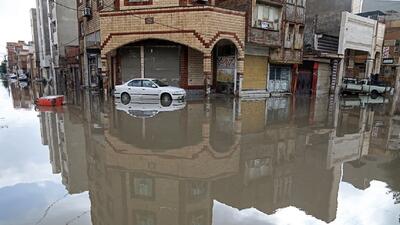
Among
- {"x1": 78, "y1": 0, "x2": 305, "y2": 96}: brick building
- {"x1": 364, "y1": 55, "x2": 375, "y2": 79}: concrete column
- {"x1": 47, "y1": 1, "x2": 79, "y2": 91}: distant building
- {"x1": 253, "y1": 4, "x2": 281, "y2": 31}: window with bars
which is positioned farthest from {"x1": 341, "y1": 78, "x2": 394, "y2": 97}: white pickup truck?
{"x1": 47, "y1": 1, "x2": 79, "y2": 91}: distant building

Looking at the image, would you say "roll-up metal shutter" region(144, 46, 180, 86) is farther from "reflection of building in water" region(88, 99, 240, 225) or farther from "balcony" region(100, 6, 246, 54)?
"reflection of building in water" region(88, 99, 240, 225)

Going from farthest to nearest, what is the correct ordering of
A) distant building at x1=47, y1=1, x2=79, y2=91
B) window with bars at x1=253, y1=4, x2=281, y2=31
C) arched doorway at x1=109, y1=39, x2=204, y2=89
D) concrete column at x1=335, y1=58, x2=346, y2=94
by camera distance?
1. distant building at x1=47, y1=1, x2=79, y2=91
2. concrete column at x1=335, y1=58, x2=346, y2=94
3. window with bars at x1=253, y1=4, x2=281, y2=31
4. arched doorway at x1=109, y1=39, x2=204, y2=89

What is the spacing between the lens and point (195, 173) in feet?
18.5

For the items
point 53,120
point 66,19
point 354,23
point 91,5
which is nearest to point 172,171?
point 53,120

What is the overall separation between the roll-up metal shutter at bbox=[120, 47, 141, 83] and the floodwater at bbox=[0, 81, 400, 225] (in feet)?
38.4

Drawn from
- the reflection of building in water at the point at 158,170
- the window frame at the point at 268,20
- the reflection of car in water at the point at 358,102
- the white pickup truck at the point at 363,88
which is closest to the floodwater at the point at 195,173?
the reflection of building in water at the point at 158,170

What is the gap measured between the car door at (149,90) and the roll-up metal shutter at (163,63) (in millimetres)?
4085

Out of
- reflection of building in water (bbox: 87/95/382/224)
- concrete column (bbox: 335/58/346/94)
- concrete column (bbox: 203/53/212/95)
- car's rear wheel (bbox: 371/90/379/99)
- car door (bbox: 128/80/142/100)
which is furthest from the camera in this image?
concrete column (bbox: 335/58/346/94)

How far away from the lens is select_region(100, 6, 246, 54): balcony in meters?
18.9

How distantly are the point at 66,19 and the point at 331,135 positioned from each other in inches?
1693

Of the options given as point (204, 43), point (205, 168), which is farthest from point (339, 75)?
point (205, 168)

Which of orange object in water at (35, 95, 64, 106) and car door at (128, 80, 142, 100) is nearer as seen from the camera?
orange object in water at (35, 95, 64, 106)

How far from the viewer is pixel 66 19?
140 ft

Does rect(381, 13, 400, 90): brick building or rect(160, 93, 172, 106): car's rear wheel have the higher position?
rect(381, 13, 400, 90): brick building
